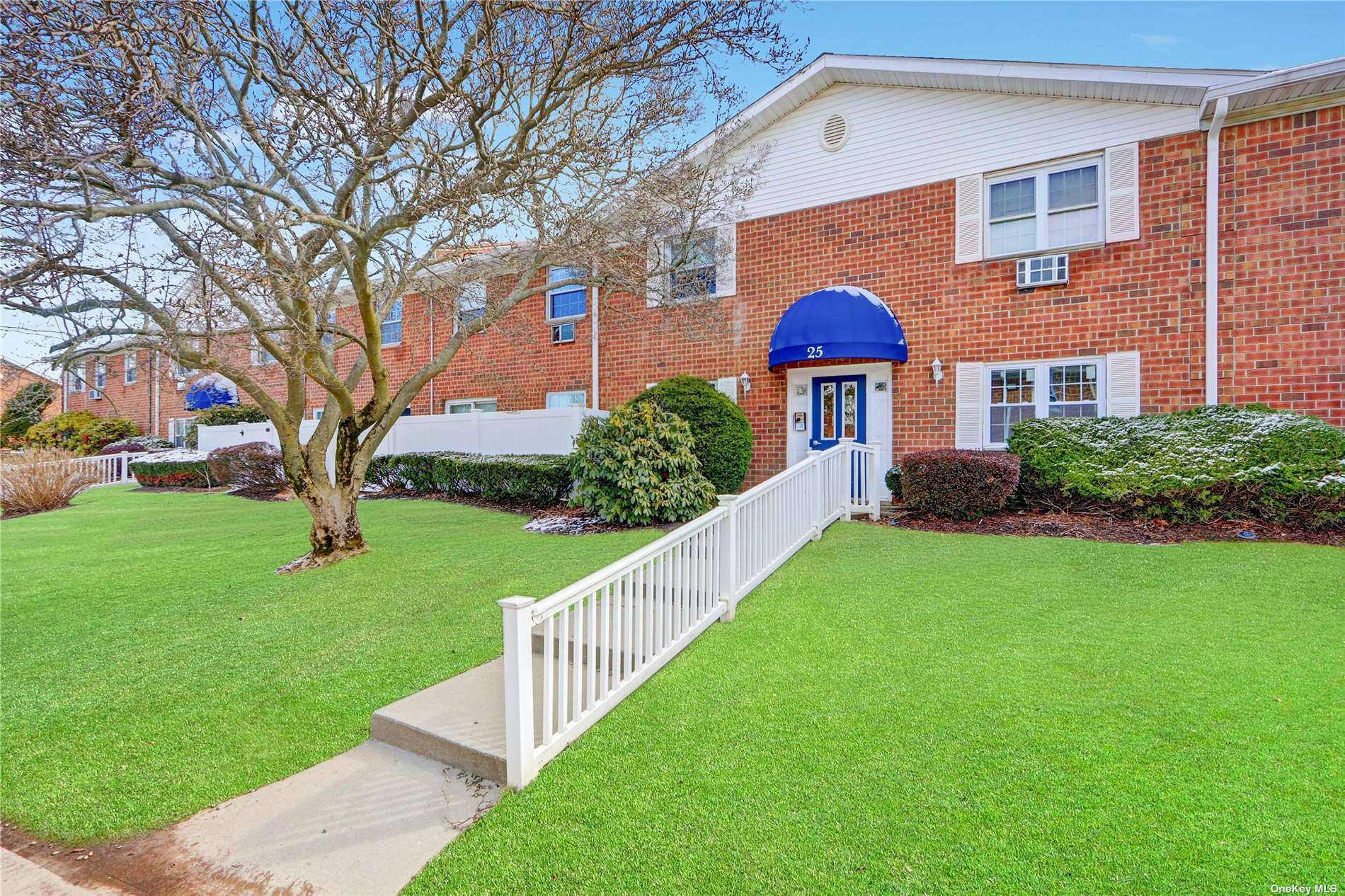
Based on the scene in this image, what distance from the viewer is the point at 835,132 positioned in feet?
40.6

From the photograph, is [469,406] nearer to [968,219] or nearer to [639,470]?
[639,470]

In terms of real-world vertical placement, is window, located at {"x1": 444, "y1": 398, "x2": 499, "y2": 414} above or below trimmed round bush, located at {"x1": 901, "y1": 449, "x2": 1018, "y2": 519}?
above

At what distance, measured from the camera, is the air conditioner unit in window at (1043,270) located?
1036cm

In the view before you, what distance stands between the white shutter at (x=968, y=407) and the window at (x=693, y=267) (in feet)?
16.7

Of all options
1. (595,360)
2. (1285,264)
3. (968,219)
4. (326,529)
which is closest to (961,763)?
(326,529)

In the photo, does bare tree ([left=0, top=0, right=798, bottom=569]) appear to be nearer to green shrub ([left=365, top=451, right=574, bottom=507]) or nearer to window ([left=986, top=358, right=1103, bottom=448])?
green shrub ([left=365, top=451, right=574, bottom=507])

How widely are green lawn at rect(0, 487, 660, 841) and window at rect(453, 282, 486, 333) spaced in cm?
318

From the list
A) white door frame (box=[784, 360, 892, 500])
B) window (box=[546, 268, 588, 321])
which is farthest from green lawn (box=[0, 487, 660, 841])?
window (box=[546, 268, 588, 321])

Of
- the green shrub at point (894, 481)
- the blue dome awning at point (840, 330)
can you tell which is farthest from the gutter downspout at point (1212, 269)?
the green shrub at point (894, 481)

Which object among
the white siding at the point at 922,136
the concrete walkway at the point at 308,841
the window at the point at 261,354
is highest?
the white siding at the point at 922,136

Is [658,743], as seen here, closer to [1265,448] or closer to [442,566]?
[442,566]

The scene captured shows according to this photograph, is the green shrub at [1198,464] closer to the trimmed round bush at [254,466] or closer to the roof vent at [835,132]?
the roof vent at [835,132]

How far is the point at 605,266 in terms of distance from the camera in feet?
30.8

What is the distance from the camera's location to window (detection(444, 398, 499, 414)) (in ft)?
56.9
